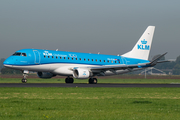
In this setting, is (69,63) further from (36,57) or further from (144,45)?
(144,45)

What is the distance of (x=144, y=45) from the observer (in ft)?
181

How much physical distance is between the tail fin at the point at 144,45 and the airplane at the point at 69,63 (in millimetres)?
1086

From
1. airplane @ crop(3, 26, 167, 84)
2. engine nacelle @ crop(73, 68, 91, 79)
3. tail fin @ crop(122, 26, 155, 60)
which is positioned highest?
tail fin @ crop(122, 26, 155, 60)

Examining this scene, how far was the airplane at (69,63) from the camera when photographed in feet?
136

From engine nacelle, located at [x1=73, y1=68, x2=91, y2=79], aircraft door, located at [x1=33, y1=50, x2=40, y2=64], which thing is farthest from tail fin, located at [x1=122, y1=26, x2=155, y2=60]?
aircraft door, located at [x1=33, y1=50, x2=40, y2=64]

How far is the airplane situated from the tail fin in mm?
1086

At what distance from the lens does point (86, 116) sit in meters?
13.1

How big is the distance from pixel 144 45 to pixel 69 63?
16.8 m

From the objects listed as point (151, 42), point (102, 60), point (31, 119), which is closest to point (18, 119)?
point (31, 119)

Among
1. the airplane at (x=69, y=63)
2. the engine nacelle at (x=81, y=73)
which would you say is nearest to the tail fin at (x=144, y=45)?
the airplane at (x=69, y=63)

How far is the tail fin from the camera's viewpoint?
5437cm

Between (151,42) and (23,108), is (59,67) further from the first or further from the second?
(23,108)

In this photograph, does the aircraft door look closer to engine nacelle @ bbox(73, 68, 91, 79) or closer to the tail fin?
engine nacelle @ bbox(73, 68, 91, 79)

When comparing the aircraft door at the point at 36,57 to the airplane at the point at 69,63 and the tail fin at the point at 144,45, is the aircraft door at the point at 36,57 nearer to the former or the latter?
the airplane at the point at 69,63
